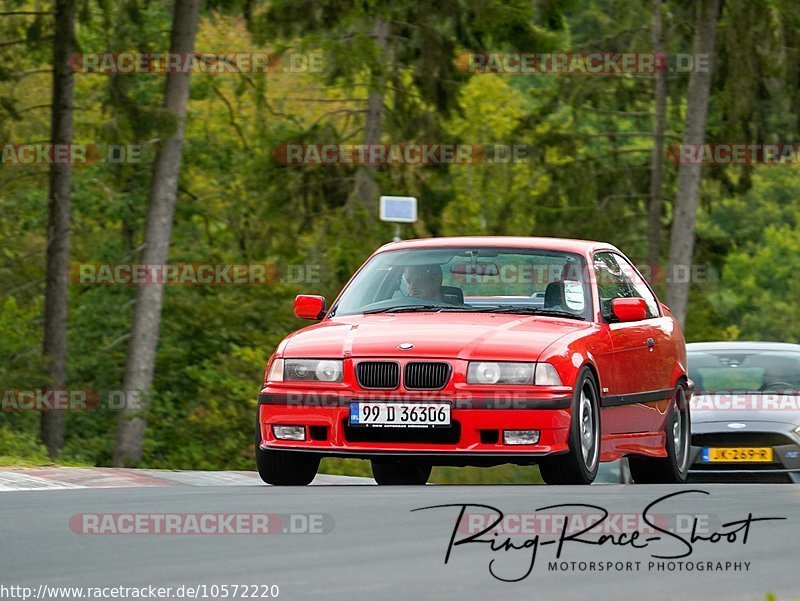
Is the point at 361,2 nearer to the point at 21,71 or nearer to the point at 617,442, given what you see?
the point at 21,71

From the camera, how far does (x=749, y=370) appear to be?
16594 millimetres

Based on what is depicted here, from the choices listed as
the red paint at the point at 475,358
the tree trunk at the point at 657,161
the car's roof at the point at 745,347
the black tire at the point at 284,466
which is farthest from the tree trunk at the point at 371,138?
the black tire at the point at 284,466

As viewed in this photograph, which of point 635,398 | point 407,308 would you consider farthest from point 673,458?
point 407,308

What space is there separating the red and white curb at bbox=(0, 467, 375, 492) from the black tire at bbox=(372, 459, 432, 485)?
0.87 ft

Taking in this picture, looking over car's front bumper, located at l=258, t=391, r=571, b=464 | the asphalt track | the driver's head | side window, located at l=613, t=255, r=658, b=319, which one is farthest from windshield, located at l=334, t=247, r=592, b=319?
the asphalt track

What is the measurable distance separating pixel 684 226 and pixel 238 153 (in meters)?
11.7

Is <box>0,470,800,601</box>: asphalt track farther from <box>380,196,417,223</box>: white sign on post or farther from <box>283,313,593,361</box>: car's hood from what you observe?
<box>380,196,417,223</box>: white sign on post

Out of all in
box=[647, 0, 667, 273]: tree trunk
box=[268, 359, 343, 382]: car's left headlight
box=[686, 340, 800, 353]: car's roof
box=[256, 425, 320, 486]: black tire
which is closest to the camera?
box=[268, 359, 343, 382]: car's left headlight

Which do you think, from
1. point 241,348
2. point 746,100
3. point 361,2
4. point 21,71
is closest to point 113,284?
point 241,348

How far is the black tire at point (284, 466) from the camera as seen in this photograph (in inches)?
474

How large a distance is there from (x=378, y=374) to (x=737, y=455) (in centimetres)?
498

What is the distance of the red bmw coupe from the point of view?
11312 millimetres

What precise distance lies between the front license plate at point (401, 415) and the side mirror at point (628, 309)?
1.79 meters

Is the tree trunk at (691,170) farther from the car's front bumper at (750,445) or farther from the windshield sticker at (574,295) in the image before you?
the windshield sticker at (574,295)
